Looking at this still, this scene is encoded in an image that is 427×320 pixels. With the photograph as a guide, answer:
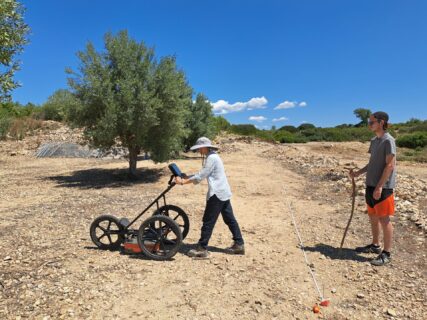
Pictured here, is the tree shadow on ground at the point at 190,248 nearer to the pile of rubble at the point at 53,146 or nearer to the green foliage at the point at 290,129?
the pile of rubble at the point at 53,146

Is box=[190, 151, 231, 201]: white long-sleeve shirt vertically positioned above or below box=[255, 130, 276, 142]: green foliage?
below

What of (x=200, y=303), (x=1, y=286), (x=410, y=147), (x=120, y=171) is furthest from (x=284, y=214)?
(x=410, y=147)

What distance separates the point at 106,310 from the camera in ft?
12.2

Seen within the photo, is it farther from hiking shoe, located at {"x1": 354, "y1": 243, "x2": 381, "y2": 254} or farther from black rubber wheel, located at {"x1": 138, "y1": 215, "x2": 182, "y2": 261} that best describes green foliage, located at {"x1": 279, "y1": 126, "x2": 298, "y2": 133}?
black rubber wheel, located at {"x1": 138, "y1": 215, "x2": 182, "y2": 261}

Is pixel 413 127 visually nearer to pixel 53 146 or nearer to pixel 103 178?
pixel 53 146

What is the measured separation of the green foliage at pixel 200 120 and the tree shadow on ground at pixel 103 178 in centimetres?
806

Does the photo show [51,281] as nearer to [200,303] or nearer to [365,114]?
[200,303]

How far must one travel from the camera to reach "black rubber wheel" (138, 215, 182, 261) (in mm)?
4891

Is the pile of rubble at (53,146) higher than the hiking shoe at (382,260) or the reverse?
higher

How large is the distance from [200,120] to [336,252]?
18.2m

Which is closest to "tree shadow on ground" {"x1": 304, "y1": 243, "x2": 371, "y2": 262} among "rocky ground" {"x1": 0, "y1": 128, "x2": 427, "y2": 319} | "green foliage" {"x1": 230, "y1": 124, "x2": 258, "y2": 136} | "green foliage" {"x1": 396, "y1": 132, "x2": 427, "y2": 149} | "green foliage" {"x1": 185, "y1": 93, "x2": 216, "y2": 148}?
"rocky ground" {"x1": 0, "y1": 128, "x2": 427, "y2": 319}

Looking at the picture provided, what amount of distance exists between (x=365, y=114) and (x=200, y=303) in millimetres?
57935

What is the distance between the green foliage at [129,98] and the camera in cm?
1165

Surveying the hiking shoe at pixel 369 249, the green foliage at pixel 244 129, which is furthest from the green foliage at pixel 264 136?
the hiking shoe at pixel 369 249
